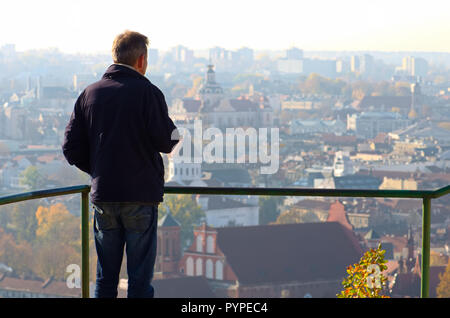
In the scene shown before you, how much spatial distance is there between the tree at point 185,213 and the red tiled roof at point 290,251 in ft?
13.0

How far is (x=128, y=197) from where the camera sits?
149 cm

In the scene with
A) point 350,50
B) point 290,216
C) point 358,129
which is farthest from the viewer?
point 350,50

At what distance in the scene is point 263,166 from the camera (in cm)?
4850

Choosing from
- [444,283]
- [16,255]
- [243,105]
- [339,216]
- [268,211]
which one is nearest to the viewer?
[444,283]

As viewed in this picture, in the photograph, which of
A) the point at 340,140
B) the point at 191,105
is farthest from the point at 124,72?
the point at 191,105

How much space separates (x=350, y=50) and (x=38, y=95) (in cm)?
3446

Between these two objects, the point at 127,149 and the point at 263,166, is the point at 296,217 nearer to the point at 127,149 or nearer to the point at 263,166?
the point at 263,166

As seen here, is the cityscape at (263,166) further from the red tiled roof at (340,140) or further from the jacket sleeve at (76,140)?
the jacket sleeve at (76,140)

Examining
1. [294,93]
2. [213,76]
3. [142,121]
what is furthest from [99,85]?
[294,93]

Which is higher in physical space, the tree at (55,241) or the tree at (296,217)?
the tree at (296,217)

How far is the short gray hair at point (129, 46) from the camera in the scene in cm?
151

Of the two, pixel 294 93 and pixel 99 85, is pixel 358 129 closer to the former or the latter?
pixel 294 93

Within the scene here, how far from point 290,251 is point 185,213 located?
6769 millimetres

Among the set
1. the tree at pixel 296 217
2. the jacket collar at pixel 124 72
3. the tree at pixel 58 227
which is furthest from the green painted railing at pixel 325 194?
the tree at pixel 296 217
